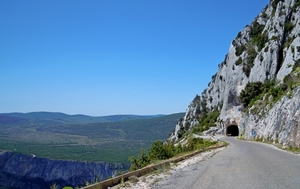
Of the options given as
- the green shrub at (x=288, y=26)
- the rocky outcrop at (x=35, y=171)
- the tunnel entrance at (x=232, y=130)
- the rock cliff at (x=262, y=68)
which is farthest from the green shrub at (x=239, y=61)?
the rocky outcrop at (x=35, y=171)

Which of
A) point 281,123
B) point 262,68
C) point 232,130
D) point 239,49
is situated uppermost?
point 239,49

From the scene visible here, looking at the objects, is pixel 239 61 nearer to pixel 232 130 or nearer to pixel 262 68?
pixel 262 68

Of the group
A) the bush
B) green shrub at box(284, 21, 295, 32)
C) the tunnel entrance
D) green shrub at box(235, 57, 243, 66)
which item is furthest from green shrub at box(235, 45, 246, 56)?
the tunnel entrance

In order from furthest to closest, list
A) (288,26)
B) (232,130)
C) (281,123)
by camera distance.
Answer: (232,130) < (288,26) < (281,123)

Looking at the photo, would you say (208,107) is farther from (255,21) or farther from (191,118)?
(255,21)

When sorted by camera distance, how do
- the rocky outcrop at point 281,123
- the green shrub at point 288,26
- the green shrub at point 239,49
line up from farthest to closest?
the green shrub at point 239,49 < the green shrub at point 288,26 < the rocky outcrop at point 281,123

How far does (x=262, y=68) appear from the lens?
167ft

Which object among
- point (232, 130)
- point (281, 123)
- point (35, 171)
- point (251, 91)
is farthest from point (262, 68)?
point (35, 171)

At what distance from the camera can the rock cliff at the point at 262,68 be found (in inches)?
1121

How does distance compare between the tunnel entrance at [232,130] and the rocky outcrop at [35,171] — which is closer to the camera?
the tunnel entrance at [232,130]

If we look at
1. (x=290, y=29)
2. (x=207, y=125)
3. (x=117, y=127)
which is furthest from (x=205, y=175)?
(x=117, y=127)

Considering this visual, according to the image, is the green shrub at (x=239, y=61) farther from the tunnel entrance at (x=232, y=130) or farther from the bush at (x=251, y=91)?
the tunnel entrance at (x=232, y=130)

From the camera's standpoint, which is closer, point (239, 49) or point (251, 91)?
point (251, 91)

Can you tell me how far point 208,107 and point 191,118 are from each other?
21.0 feet
